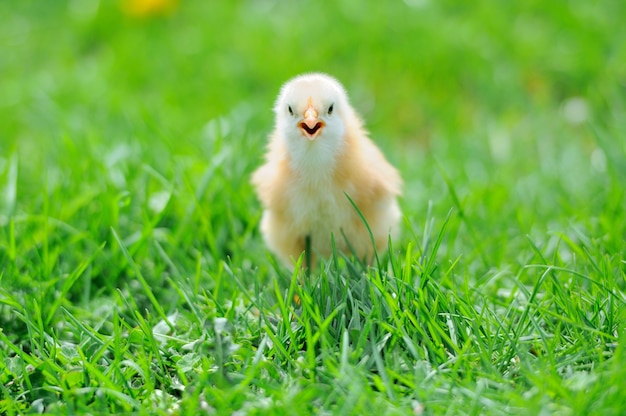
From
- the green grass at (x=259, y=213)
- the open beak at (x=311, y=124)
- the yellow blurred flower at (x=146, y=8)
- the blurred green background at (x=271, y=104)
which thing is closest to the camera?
the green grass at (x=259, y=213)

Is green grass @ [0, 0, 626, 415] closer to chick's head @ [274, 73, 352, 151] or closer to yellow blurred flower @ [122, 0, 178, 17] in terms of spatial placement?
yellow blurred flower @ [122, 0, 178, 17]

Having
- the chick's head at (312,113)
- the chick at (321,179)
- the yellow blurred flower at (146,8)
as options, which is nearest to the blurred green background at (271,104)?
the yellow blurred flower at (146,8)

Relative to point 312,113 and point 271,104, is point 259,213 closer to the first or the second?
point 312,113

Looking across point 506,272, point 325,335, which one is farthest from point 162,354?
point 506,272

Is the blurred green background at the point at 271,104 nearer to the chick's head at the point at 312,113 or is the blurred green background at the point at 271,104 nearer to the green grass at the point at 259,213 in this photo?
the green grass at the point at 259,213

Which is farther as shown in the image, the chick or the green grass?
the chick

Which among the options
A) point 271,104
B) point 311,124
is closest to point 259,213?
point 311,124

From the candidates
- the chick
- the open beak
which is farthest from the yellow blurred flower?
the open beak
